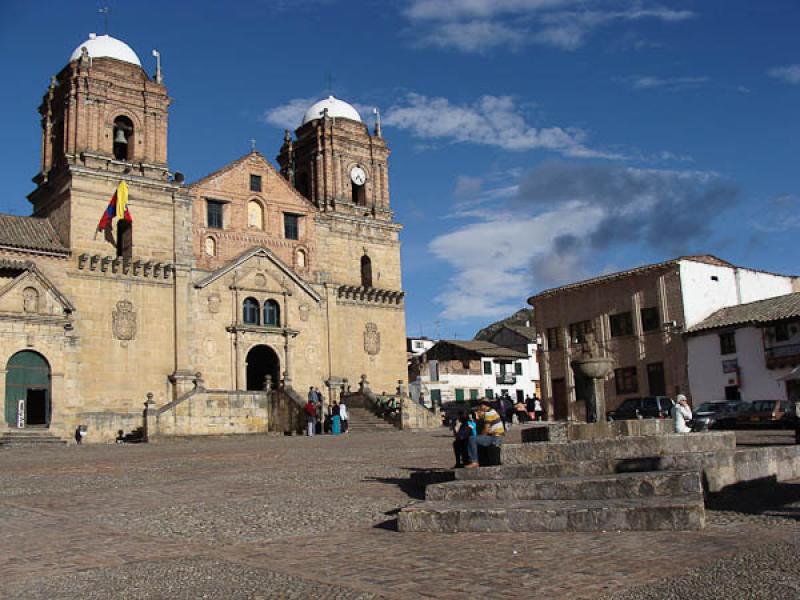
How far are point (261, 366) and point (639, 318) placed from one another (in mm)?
20269

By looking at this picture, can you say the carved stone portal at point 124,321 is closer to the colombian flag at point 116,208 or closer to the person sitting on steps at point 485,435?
the colombian flag at point 116,208

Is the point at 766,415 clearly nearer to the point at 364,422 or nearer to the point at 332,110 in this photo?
the point at 364,422

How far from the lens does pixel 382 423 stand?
38375mm

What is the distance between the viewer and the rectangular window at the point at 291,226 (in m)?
44.1

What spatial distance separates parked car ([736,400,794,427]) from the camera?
30422 mm

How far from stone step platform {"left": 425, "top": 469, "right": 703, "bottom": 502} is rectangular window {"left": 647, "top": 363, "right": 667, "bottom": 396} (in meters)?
35.5

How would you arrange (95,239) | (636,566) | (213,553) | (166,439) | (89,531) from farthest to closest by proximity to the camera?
(95,239)
(166,439)
(89,531)
(213,553)
(636,566)

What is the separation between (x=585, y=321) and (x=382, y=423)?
16.3 meters

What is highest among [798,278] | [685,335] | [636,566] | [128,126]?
[128,126]

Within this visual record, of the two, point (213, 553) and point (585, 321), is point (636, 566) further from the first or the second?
point (585, 321)

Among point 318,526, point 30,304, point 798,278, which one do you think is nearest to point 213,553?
point 318,526

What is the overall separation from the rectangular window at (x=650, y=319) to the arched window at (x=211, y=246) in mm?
22753

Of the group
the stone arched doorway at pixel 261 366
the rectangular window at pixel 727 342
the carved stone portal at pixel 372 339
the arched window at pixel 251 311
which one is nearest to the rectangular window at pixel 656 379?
the rectangular window at pixel 727 342

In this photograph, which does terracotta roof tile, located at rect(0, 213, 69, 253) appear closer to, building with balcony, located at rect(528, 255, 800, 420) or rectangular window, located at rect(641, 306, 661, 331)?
building with balcony, located at rect(528, 255, 800, 420)
